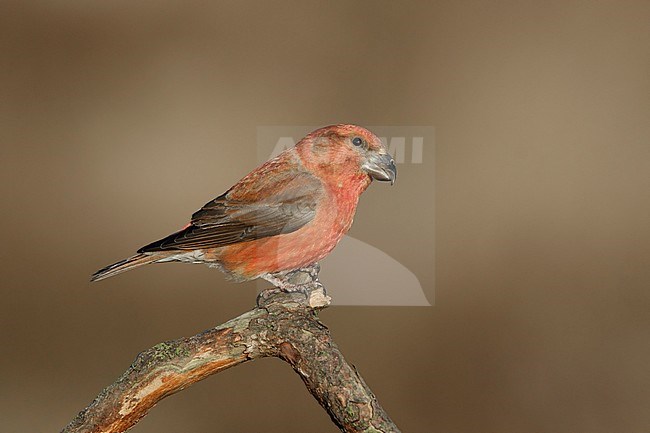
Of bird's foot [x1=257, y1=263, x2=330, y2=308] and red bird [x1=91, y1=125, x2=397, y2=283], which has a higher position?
red bird [x1=91, y1=125, x2=397, y2=283]

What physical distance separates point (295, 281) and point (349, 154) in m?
0.27

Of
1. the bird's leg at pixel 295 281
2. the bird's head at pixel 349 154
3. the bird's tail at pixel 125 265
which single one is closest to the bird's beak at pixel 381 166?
the bird's head at pixel 349 154

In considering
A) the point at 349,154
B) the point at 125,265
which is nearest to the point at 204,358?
the point at 125,265

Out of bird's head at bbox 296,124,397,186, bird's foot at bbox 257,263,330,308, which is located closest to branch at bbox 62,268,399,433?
bird's foot at bbox 257,263,330,308

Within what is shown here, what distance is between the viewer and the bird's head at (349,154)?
139 centimetres

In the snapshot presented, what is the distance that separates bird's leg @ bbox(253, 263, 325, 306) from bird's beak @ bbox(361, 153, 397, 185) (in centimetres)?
22

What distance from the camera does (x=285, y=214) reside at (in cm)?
144

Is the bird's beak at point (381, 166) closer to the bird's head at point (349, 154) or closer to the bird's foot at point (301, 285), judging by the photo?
the bird's head at point (349, 154)

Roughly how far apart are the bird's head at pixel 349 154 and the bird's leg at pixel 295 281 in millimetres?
196

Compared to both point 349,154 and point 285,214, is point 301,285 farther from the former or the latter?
point 349,154

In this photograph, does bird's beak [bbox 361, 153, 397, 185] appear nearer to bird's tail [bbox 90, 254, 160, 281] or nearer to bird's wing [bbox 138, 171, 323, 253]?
bird's wing [bbox 138, 171, 323, 253]

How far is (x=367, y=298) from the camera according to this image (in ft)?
5.83

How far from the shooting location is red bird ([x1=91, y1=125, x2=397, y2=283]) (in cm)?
141

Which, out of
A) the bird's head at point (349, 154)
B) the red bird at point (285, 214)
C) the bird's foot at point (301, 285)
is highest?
the bird's head at point (349, 154)
